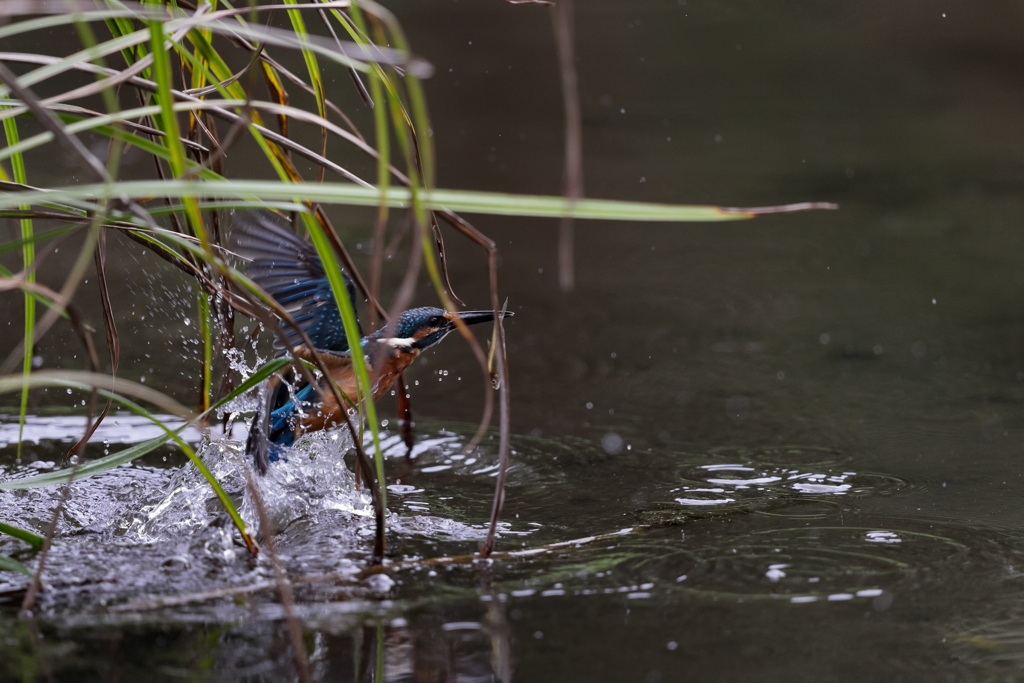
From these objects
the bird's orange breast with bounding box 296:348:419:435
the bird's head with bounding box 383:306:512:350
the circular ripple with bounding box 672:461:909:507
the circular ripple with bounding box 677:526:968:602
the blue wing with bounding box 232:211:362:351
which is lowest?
the circular ripple with bounding box 677:526:968:602

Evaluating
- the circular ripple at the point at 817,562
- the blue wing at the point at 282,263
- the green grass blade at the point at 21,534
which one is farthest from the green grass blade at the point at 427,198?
the blue wing at the point at 282,263

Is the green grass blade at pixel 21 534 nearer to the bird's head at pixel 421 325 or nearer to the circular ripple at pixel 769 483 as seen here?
the bird's head at pixel 421 325

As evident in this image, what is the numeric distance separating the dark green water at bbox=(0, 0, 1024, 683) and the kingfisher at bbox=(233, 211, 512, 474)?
0.83ft

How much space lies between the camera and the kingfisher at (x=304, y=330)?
188 centimetres

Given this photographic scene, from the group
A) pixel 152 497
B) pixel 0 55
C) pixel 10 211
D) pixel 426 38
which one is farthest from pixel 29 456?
pixel 426 38

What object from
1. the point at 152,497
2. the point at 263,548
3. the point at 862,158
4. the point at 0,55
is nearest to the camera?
the point at 0,55

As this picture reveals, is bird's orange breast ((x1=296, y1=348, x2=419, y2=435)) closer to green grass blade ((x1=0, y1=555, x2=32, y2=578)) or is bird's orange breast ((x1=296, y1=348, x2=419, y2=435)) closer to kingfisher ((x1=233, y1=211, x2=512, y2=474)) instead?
kingfisher ((x1=233, y1=211, x2=512, y2=474))

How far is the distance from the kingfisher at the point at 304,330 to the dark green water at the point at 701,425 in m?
0.25

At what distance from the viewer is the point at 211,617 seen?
133 centimetres

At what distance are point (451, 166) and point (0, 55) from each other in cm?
370

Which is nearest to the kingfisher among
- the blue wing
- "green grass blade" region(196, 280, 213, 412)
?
the blue wing

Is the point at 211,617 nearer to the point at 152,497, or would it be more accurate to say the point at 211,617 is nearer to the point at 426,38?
the point at 152,497

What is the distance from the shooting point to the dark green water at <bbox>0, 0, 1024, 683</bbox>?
4.27 feet

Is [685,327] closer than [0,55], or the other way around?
[0,55]
